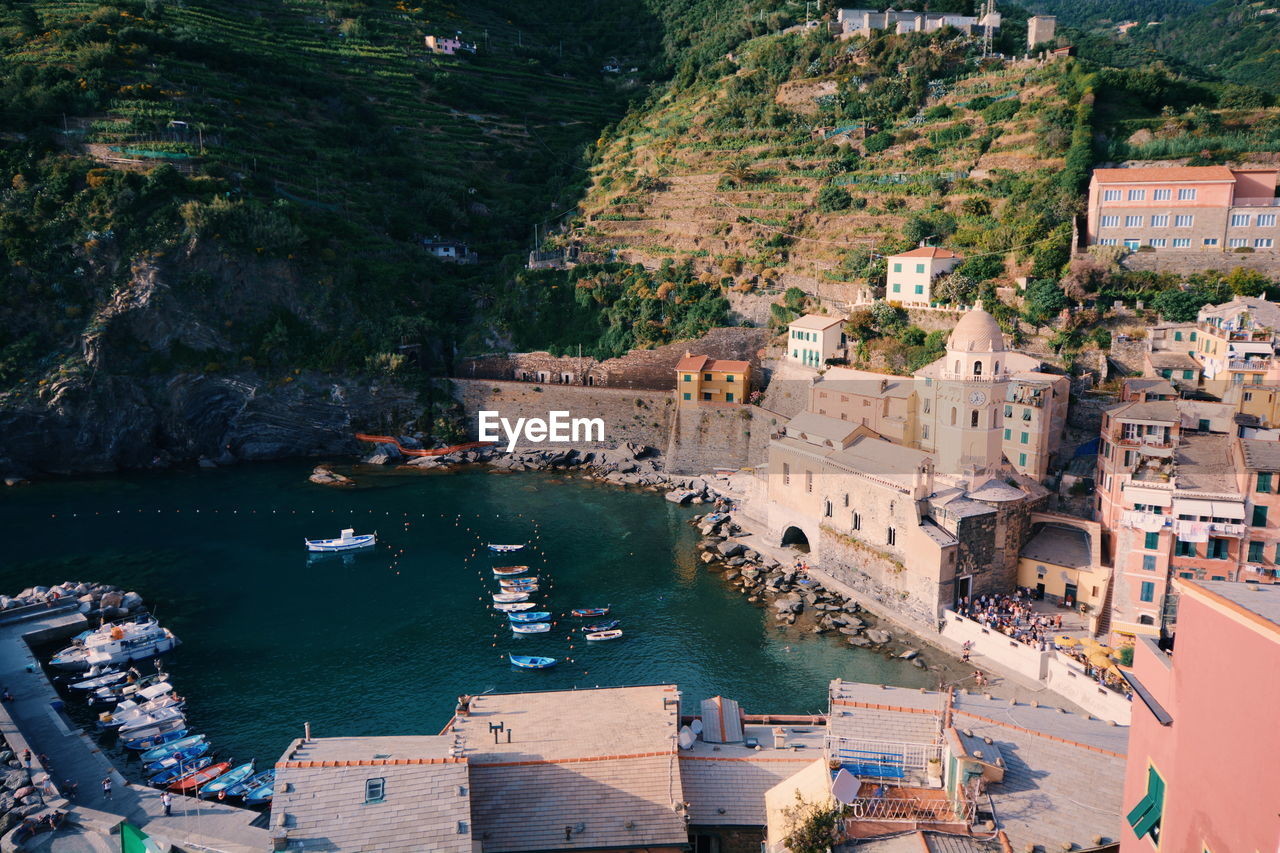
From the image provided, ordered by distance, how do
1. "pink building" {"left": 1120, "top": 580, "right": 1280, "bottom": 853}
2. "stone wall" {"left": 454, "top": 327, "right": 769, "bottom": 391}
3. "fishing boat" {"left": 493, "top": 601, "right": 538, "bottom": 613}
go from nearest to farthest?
"pink building" {"left": 1120, "top": 580, "right": 1280, "bottom": 853} → "fishing boat" {"left": 493, "top": 601, "right": 538, "bottom": 613} → "stone wall" {"left": 454, "top": 327, "right": 769, "bottom": 391}

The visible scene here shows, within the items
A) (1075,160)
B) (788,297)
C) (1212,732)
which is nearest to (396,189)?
(788,297)

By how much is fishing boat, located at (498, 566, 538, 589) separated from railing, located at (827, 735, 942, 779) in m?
19.5

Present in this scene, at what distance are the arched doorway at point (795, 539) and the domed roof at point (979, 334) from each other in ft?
34.9

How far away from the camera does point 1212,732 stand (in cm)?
952

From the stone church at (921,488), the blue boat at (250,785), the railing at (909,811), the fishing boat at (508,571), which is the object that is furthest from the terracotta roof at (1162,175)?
the blue boat at (250,785)

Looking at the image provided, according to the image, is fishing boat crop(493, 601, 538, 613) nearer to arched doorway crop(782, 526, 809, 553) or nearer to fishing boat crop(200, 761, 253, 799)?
fishing boat crop(200, 761, 253, 799)

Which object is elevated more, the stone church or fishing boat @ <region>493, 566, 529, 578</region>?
the stone church

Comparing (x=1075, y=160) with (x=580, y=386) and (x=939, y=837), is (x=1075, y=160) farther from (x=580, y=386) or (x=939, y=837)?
(x=939, y=837)

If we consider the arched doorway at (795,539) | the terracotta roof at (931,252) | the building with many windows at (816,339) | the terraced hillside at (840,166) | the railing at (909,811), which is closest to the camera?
the railing at (909,811)

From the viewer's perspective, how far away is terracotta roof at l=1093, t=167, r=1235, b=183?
→ 40.9m

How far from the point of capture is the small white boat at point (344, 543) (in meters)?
41.6

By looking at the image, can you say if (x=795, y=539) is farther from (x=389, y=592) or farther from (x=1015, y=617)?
(x=389, y=592)

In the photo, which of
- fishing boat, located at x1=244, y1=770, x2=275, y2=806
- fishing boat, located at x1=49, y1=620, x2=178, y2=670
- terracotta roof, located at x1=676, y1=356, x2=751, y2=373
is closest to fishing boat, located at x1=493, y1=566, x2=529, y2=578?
fishing boat, located at x1=49, y1=620, x2=178, y2=670

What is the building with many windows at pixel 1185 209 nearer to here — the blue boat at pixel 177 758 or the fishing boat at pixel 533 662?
the fishing boat at pixel 533 662
